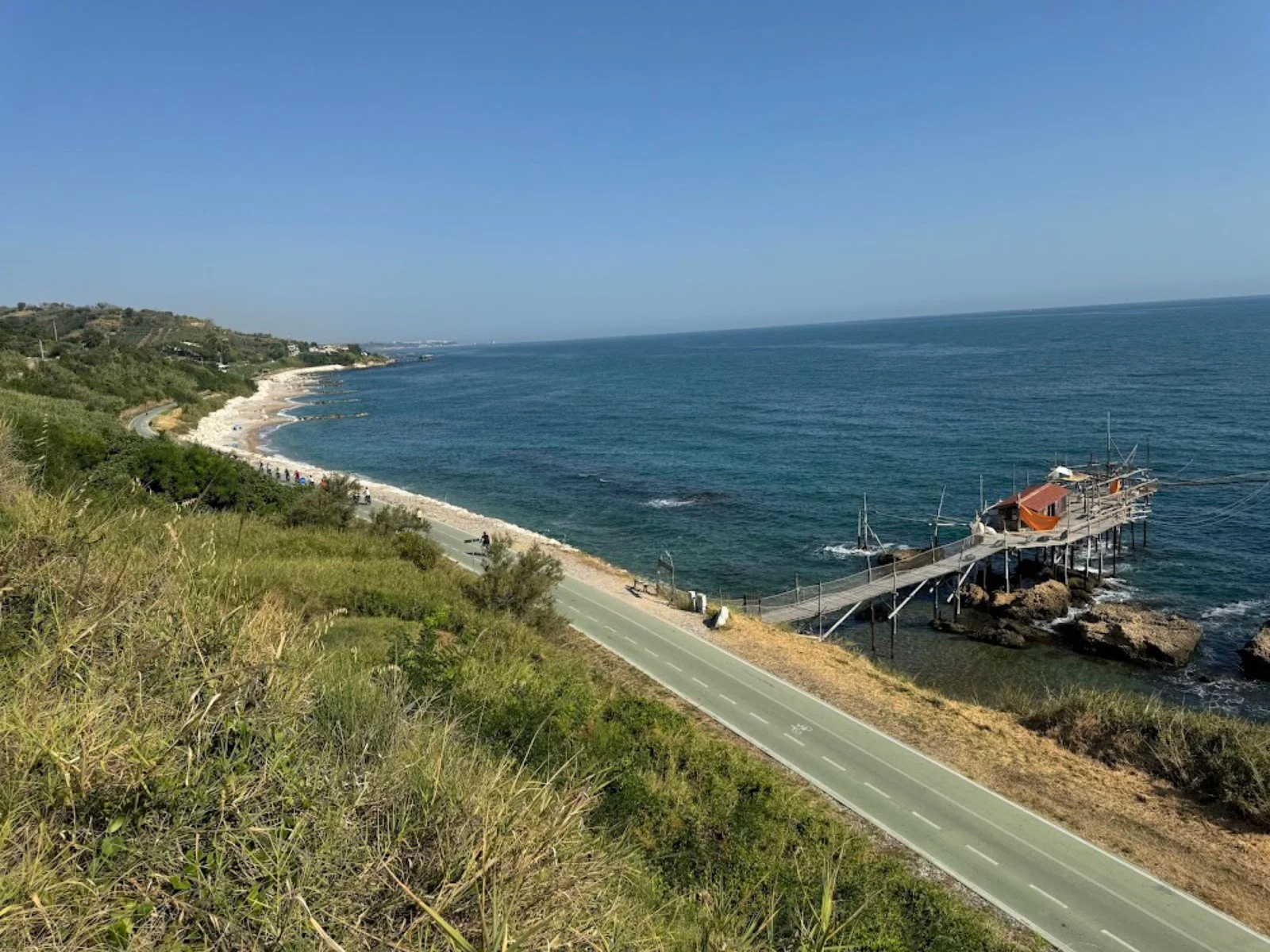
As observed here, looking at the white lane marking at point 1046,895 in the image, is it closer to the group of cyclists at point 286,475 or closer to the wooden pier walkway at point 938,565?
the wooden pier walkway at point 938,565

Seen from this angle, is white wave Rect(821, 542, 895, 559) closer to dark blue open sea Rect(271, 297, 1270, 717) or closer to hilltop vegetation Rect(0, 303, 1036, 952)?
dark blue open sea Rect(271, 297, 1270, 717)

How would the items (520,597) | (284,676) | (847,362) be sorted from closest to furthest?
(284,676)
(520,597)
(847,362)

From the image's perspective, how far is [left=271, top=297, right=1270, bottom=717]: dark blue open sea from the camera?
3372 cm

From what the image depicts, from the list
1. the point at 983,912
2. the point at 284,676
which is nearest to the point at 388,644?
the point at 284,676

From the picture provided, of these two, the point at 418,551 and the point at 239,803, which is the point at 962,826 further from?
the point at 418,551

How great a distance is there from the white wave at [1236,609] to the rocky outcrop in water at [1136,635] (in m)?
1.68

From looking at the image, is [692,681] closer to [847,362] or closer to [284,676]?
[284,676]

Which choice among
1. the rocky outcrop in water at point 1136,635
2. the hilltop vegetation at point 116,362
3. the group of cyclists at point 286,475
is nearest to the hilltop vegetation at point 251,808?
the rocky outcrop in water at point 1136,635

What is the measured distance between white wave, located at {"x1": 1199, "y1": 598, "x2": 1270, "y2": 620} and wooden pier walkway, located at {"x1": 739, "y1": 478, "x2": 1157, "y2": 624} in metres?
6.69

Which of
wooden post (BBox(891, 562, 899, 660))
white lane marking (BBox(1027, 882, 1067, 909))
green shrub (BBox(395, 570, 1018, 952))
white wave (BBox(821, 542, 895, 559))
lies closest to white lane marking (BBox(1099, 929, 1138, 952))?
white lane marking (BBox(1027, 882, 1067, 909))

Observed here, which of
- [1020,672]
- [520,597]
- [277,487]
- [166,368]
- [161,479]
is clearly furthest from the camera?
[166,368]

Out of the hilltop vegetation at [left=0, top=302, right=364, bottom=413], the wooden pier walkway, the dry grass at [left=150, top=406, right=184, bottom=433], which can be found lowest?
the wooden pier walkway

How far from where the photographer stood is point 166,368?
111625mm

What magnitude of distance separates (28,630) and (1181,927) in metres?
18.1
